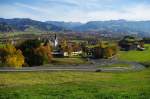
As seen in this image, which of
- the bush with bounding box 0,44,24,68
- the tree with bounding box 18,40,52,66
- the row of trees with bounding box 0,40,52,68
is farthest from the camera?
the tree with bounding box 18,40,52,66

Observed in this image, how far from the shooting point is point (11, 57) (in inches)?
4481

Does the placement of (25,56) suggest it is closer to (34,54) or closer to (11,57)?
(34,54)

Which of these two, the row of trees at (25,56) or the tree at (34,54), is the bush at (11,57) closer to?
the row of trees at (25,56)

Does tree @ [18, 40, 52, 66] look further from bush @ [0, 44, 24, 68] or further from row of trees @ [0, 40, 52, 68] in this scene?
bush @ [0, 44, 24, 68]

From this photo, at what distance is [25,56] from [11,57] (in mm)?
7778

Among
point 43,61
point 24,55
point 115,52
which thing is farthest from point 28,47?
point 115,52

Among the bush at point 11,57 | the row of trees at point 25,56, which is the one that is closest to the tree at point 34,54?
the row of trees at point 25,56

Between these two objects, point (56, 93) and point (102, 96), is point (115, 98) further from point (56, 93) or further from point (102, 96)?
point (56, 93)

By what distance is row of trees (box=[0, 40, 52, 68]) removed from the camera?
111 meters

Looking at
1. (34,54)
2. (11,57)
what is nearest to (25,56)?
(34,54)

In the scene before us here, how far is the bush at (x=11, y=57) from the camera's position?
362 feet

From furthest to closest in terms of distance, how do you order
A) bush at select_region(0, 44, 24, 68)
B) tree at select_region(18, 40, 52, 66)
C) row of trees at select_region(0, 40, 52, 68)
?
tree at select_region(18, 40, 52, 66) < row of trees at select_region(0, 40, 52, 68) < bush at select_region(0, 44, 24, 68)

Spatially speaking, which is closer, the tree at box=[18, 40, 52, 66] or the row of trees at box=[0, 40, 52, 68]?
the row of trees at box=[0, 40, 52, 68]

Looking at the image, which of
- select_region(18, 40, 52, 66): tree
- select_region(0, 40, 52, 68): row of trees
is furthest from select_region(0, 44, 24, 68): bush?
select_region(18, 40, 52, 66): tree
